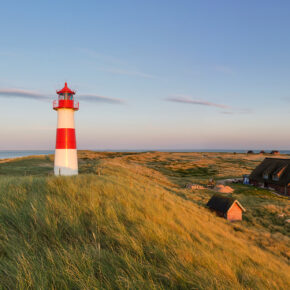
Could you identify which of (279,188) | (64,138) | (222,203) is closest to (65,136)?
(64,138)

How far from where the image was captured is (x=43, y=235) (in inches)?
177

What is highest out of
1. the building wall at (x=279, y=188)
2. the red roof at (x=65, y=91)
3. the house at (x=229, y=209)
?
the red roof at (x=65, y=91)

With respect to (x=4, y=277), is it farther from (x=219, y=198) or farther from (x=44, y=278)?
(x=219, y=198)

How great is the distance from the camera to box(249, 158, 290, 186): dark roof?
39819 millimetres

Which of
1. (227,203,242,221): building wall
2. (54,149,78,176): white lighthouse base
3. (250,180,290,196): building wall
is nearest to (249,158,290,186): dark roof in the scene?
(250,180,290,196): building wall

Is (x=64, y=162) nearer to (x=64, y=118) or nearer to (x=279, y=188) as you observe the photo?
(x=64, y=118)

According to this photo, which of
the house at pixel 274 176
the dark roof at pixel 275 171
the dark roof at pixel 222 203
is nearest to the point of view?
the dark roof at pixel 222 203

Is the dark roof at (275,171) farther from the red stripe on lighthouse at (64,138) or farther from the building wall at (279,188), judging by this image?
the red stripe on lighthouse at (64,138)

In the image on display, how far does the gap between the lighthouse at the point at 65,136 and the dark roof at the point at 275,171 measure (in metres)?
36.8

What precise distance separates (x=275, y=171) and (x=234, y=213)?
24.4m

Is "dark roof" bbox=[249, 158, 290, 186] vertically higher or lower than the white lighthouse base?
lower

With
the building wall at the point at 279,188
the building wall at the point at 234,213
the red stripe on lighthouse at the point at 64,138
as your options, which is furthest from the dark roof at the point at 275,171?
the red stripe on lighthouse at the point at 64,138

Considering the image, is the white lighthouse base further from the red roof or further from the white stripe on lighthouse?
the red roof

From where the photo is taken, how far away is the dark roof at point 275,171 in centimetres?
3982
